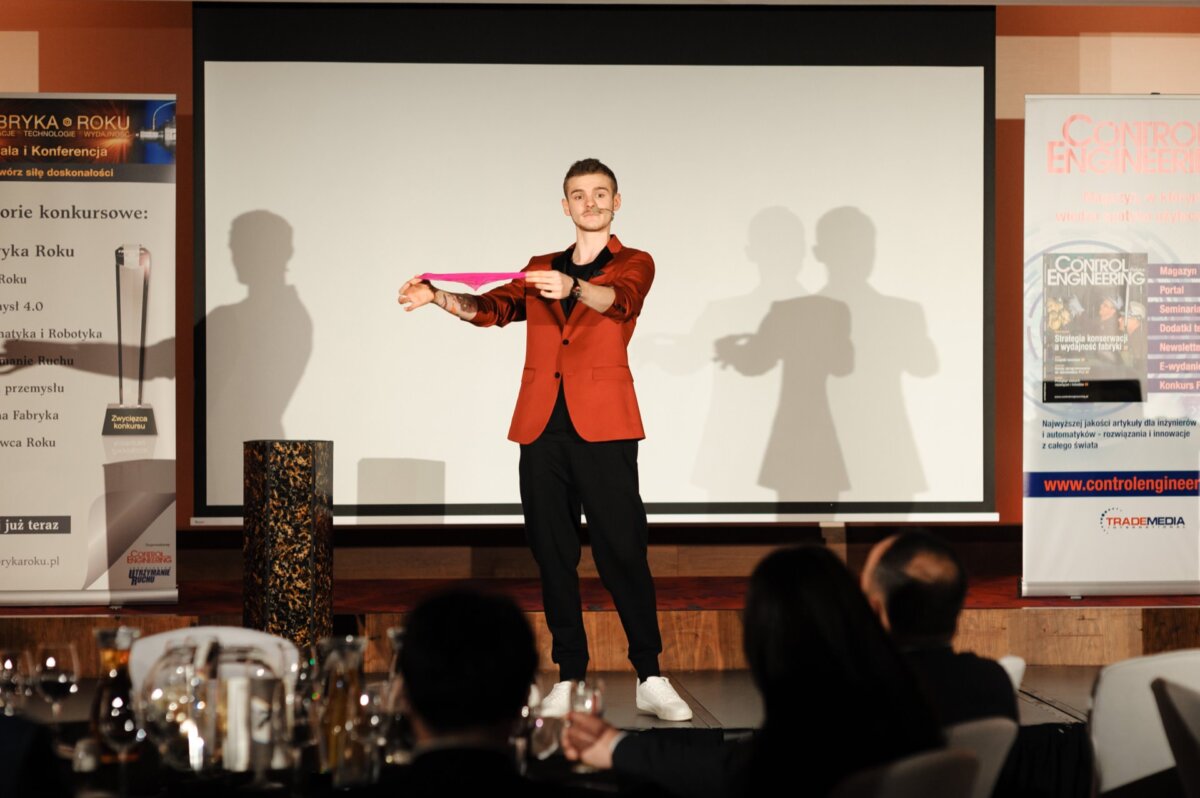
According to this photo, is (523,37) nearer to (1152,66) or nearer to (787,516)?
(787,516)

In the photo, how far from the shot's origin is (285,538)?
167 inches

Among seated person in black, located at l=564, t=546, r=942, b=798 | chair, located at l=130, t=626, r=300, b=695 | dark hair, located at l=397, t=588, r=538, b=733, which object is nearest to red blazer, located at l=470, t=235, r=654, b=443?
chair, located at l=130, t=626, r=300, b=695

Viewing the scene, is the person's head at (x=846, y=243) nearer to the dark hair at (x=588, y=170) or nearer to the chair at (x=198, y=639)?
the dark hair at (x=588, y=170)

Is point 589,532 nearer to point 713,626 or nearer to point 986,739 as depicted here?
point 713,626

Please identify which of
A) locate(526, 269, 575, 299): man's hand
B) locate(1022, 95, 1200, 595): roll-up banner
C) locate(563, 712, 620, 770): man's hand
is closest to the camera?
locate(563, 712, 620, 770): man's hand

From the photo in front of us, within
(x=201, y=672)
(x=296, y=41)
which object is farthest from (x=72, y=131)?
(x=201, y=672)

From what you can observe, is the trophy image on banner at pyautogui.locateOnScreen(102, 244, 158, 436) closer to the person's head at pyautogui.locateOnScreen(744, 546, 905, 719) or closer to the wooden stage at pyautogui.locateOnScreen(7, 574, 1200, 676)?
the wooden stage at pyautogui.locateOnScreen(7, 574, 1200, 676)

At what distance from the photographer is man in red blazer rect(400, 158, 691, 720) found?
389cm

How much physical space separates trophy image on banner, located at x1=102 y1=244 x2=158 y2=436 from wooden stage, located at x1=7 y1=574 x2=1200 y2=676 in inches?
27.4

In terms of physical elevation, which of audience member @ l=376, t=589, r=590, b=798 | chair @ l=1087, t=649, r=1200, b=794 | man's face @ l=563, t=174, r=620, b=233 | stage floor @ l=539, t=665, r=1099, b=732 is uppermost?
man's face @ l=563, t=174, r=620, b=233

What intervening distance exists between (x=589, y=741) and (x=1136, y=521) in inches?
149

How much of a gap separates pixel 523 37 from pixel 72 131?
1.88 metres

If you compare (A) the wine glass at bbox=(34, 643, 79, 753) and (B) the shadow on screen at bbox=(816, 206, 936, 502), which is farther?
(B) the shadow on screen at bbox=(816, 206, 936, 502)

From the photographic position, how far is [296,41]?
220 inches
